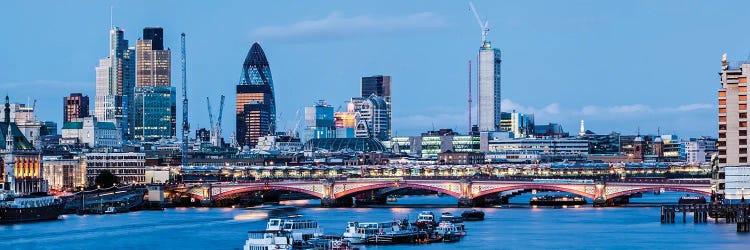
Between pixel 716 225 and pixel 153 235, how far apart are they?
38689 mm

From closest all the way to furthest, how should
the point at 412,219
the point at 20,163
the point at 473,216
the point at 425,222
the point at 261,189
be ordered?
1. the point at 425,222
2. the point at 412,219
3. the point at 473,216
4. the point at 261,189
5. the point at 20,163

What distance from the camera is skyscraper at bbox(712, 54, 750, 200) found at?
11988 centimetres

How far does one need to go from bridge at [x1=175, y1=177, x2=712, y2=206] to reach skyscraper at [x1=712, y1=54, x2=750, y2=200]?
83.3 ft

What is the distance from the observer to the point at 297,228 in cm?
9862

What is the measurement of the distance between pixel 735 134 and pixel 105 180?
293 ft

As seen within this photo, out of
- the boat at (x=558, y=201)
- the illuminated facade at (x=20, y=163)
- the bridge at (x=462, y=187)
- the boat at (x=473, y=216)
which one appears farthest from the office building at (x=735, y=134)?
the illuminated facade at (x=20, y=163)

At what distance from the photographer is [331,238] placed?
3772 inches

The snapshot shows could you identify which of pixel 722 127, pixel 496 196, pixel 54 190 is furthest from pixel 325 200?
pixel 722 127

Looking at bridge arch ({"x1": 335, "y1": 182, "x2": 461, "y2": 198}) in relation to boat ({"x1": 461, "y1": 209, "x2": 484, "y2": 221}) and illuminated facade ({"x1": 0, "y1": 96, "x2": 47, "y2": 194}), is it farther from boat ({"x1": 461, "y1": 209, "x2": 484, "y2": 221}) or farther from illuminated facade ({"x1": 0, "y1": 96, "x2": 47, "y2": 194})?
illuminated facade ({"x1": 0, "y1": 96, "x2": 47, "y2": 194})

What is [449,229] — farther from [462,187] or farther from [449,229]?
[462,187]

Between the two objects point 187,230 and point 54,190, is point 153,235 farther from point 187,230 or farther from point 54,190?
point 54,190

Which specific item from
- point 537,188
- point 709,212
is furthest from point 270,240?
point 537,188

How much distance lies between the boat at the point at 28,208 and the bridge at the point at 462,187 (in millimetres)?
26249

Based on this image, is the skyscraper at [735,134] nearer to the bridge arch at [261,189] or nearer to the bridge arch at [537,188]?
the bridge arch at [537,188]
